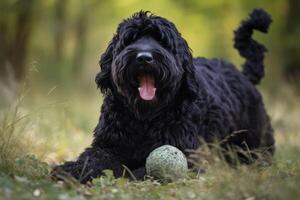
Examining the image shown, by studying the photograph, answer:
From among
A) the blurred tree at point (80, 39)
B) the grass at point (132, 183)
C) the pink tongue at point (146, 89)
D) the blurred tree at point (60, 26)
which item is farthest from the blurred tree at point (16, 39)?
the pink tongue at point (146, 89)

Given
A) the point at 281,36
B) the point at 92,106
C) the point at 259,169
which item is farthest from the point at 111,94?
the point at 281,36

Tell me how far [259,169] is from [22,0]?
13.6 m

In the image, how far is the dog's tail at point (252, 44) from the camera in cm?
899

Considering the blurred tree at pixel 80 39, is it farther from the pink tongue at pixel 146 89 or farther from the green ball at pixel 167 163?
the green ball at pixel 167 163

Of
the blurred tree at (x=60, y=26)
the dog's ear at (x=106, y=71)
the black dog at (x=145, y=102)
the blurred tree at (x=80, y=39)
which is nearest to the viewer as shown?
the black dog at (x=145, y=102)

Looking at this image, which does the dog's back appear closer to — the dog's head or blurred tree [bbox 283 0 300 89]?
the dog's head

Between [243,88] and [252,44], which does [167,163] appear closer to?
[243,88]

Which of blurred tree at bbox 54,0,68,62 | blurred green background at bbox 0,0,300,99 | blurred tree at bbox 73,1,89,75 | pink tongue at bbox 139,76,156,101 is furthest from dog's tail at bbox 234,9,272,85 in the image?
blurred tree at bbox 73,1,89,75

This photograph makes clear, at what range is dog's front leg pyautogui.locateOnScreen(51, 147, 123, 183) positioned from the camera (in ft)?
20.2

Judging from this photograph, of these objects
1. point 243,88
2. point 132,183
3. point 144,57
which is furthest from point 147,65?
point 243,88

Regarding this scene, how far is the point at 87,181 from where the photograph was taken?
20.3 ft

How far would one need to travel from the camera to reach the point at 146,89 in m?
6.36

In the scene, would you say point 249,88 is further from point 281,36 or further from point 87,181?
point 281,36

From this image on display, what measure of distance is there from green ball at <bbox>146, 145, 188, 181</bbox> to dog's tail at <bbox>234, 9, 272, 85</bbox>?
10.8 ft
